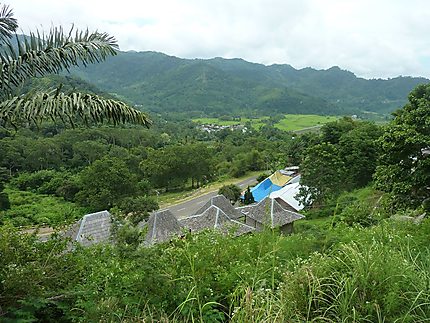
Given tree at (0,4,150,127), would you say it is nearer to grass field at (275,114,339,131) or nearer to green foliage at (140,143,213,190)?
green foliage at (140,143,213,190)

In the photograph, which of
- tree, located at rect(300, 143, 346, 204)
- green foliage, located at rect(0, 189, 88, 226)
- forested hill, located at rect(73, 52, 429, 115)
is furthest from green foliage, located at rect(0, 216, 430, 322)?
forested hill, located at rect(73, 52, 429, 115)

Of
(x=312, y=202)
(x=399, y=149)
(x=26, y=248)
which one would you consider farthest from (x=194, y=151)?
(x=26, y=248)

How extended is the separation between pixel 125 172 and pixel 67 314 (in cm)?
2611

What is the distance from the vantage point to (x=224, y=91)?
15212 centimetres

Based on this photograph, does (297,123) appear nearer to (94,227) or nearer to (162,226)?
(162,226)

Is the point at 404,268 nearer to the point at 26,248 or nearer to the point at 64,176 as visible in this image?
the point at 26,248

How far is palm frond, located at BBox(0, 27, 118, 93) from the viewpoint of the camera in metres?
3.96

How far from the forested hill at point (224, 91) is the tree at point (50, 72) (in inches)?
4848

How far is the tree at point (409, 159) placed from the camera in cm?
987

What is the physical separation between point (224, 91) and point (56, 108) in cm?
15136

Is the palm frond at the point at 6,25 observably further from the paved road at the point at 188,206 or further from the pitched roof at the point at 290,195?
the paved road at the point at 188,206

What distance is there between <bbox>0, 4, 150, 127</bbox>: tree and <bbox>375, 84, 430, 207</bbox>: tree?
27.7 ft

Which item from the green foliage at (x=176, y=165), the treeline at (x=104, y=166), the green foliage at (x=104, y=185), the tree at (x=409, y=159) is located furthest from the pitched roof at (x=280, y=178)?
the tree at (x=409, y=159)

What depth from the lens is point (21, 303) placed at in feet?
10.4
